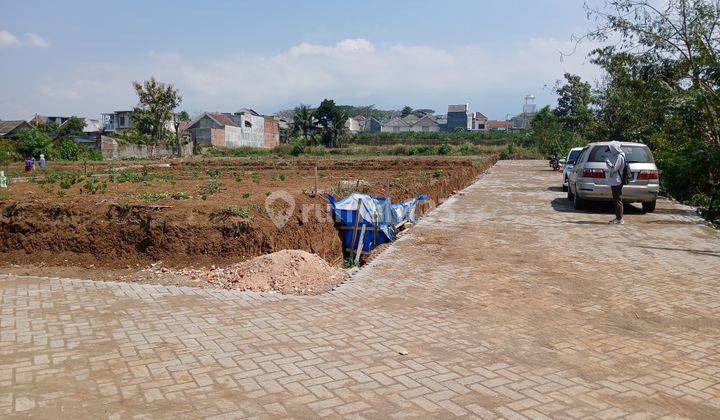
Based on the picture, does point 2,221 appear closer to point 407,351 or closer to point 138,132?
point 407,351

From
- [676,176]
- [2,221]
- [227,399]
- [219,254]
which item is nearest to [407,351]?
[227,399]

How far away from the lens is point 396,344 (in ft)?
16.3

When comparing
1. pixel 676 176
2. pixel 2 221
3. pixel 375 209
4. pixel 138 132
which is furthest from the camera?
pixel 138 132

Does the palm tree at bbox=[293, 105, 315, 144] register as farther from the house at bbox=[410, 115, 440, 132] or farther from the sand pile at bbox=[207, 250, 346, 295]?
the sand pile at bbox=[207, 250, 346, 295]

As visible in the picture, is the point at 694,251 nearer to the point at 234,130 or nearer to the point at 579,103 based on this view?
the point at 579,103

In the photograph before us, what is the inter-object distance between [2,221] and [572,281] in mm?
10877

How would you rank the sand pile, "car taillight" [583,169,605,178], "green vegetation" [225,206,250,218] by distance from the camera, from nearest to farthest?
1. the sand pile
2. "green vegetation" [225,206,250,218]
3. "car taillight" [583,169,605,178]

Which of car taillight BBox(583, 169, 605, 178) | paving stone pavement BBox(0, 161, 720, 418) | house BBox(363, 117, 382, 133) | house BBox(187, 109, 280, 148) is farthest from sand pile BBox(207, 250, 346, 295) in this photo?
house BBox(363, 117, 382, 133)

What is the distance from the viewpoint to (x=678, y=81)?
16.2 metres

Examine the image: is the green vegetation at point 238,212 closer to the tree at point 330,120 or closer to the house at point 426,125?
the tree at point 330,120

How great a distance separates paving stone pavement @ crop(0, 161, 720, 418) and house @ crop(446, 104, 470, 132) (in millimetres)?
96542

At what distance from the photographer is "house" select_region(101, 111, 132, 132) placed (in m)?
73.2

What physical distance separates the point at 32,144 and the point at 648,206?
156 feet

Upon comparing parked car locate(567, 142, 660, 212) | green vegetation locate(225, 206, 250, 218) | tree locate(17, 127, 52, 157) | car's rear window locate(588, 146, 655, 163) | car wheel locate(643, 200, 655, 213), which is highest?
tree locate(17, 127, 52, 157)
